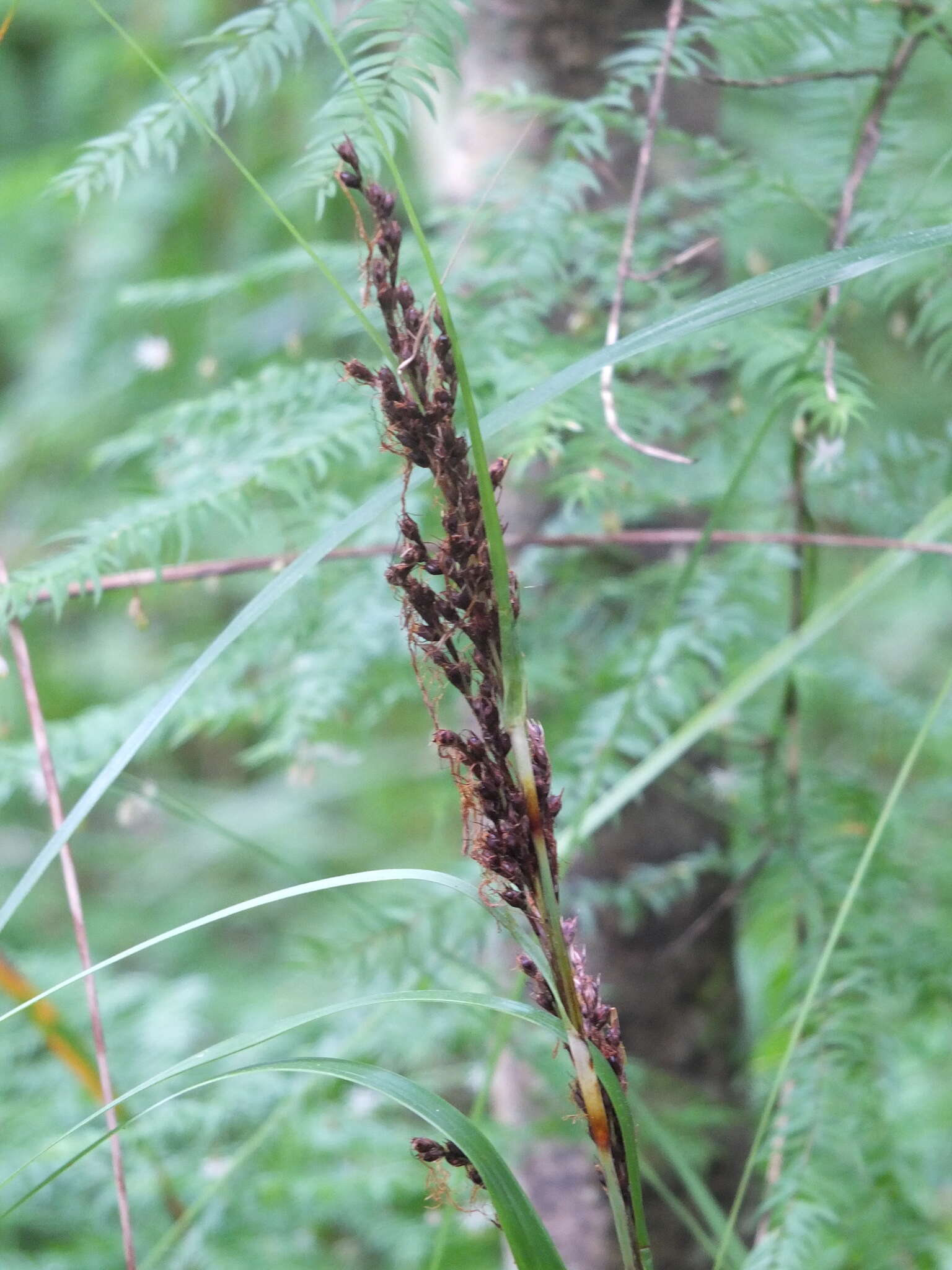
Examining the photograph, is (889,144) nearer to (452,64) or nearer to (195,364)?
(452,64)

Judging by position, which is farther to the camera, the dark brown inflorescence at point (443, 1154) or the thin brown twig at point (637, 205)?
the thin brown twig at point (637, 205)

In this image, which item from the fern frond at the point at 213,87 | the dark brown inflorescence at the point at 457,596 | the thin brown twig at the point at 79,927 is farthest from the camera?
the fern frond at the point at 213,87

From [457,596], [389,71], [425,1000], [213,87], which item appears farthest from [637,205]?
[425,1000]

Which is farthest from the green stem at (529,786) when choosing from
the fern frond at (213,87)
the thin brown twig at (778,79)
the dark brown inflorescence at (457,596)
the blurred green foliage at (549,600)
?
the thin brown twig at (778,79)

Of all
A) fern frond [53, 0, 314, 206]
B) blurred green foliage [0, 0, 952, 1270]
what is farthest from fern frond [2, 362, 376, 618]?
fern frond [53, 0, 314, 206]

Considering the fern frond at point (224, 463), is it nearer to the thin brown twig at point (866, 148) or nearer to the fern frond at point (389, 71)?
the fern frond at point (389, 71)
